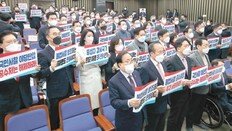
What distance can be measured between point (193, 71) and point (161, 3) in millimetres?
15105

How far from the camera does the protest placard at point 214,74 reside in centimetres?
376

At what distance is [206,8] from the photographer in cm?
1380

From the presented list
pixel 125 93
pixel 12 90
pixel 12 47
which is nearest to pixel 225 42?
pixel 125 93

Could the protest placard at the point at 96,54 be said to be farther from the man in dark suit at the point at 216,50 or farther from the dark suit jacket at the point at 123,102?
the man in dark suit at the point at 216,50

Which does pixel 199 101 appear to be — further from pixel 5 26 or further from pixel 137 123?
A: pixel 5 26

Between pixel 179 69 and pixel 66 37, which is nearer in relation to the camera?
pixel 179 69

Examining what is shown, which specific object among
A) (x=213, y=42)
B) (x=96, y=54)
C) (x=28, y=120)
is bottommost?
(x=28, y=120)

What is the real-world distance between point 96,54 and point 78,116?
3.17 ft

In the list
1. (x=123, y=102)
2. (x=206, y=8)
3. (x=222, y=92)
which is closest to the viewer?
(x=123, y=102)

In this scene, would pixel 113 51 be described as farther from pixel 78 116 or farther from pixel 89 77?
pixel 78 116

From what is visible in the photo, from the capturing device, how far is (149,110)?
10.8 ft


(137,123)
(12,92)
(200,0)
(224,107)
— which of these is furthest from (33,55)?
(200,0)

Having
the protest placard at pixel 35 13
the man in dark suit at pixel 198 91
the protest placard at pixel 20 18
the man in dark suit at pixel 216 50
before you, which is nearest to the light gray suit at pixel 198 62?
the man in dark suit at pixel 198 91

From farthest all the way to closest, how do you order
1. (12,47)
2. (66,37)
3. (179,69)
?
(66,37) < (179,69) < (12,47)
